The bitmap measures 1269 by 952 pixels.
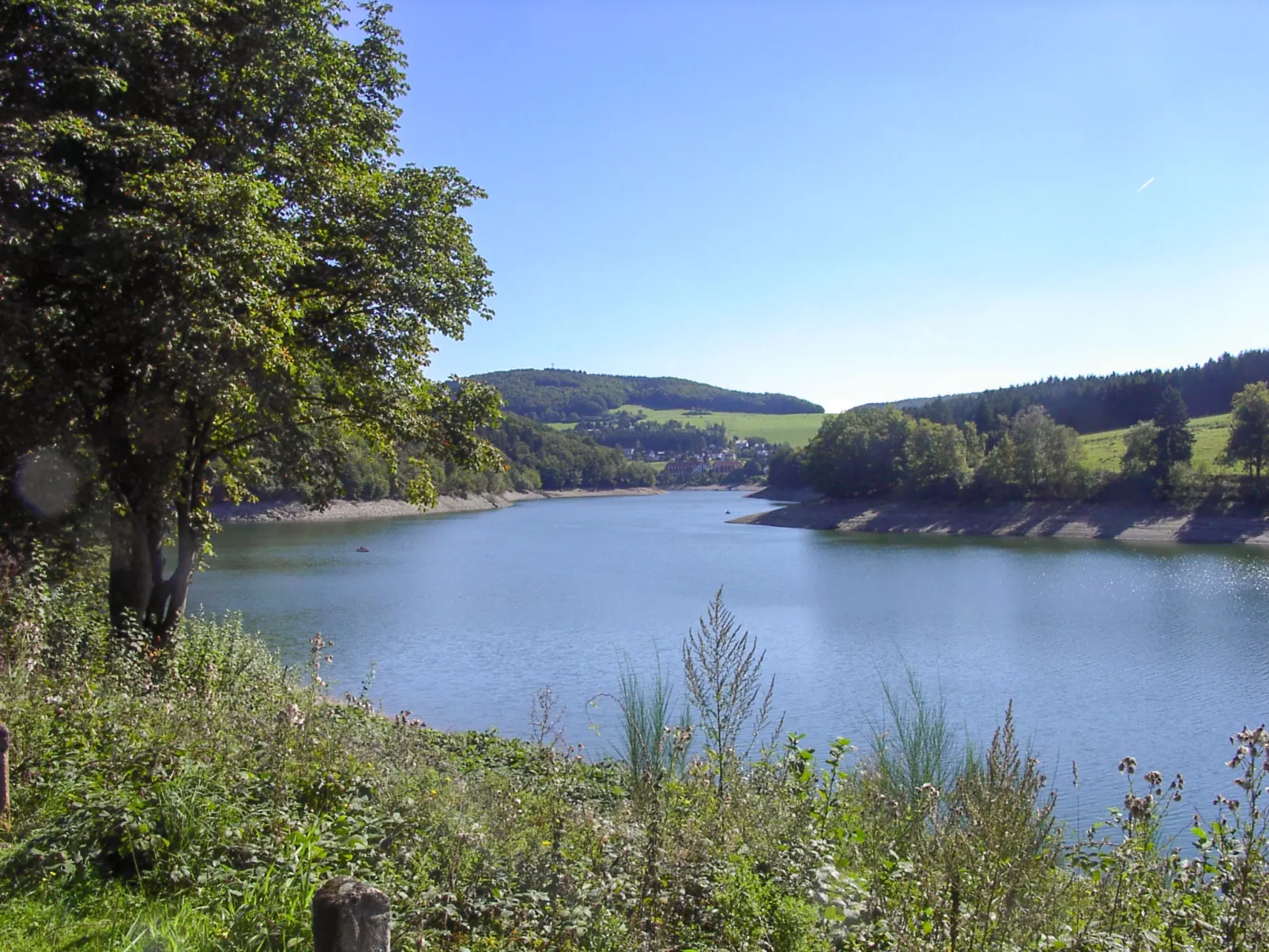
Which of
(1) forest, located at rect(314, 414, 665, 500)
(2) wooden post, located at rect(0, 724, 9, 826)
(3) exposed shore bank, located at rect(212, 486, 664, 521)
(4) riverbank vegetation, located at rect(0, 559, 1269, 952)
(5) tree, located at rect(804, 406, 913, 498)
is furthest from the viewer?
(1) forest, located at rect(314, 414, 665, 500)

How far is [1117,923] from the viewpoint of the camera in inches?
146

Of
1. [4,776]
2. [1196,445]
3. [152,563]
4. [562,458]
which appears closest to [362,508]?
[562,458]

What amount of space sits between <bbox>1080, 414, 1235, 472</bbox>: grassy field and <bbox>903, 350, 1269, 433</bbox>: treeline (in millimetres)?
3567

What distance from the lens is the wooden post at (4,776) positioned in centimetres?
399

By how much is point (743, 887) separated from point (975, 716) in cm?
1293

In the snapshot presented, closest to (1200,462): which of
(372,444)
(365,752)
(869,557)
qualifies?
(869,557)

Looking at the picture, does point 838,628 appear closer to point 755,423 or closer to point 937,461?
point 937,461

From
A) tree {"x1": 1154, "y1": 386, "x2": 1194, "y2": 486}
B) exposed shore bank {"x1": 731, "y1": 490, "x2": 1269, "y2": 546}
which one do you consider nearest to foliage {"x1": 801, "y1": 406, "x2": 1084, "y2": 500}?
exposed shore bank {"x1": 731, "y1": 490, "x2": 1269, "y2": 546}

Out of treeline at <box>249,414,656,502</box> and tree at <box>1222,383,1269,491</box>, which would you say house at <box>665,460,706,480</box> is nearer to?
treeline at <box>249,414,656,502</box>

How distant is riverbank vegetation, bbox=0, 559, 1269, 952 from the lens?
3191 millimetres

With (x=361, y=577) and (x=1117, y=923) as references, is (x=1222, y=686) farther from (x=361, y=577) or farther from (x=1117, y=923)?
(x=361, y=577)

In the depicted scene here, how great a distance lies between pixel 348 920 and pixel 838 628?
77.8ft

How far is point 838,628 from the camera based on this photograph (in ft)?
81.5

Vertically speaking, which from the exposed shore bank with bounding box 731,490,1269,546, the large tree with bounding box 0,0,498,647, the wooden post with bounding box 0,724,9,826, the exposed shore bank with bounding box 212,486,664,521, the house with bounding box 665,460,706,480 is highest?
the large tree with bounding box 0,0,498,647
